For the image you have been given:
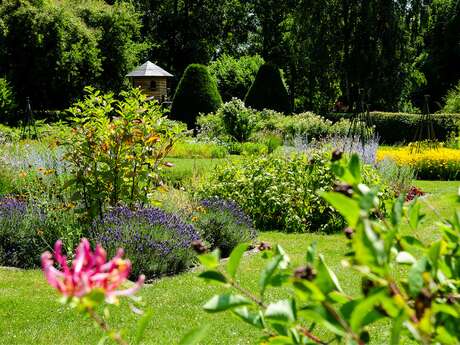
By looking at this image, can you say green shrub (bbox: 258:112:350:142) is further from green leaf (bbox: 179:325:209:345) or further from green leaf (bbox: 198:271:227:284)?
green leaf (bbox: 179:325:209:345)

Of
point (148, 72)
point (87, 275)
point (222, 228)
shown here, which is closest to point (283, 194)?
point (222, 228)

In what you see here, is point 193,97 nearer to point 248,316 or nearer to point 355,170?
point 248,316

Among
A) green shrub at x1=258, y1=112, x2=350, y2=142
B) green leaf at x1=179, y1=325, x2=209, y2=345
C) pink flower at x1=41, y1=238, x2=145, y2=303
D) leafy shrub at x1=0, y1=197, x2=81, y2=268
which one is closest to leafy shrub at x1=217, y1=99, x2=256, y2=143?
green shrub at x1=258, y1=112, x2=350, y2=142

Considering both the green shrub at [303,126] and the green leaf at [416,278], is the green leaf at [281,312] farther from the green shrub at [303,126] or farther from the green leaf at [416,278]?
the green shrub at [303,126]

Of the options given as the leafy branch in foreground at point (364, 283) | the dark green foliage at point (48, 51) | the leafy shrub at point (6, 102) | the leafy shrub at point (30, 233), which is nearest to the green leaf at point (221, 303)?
the leafy branch in foreground at point (364, 283)

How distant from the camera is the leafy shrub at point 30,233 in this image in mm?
5992

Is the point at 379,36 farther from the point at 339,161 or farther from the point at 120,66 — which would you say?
the point at 339,161

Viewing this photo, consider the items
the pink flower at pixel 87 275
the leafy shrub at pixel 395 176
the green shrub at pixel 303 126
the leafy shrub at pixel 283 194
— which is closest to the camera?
the pink flower at pixel 87 275

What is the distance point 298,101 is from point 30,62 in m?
15.3

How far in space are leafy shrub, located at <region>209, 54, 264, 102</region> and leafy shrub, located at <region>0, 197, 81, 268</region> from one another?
23.4 metres

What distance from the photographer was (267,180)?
8.46 m

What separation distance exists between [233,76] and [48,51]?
29.2 ft

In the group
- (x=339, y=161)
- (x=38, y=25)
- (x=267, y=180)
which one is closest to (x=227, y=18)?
(x=38, y=25)

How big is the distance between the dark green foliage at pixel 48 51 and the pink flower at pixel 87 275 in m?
24.3
